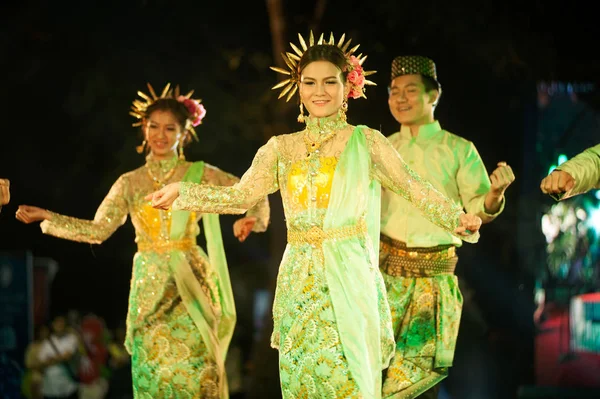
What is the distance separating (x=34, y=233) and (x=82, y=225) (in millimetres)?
2898

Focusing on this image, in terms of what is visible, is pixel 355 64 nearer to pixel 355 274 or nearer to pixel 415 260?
pixel 355 274

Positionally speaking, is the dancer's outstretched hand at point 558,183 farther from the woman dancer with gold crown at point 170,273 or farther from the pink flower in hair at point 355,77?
the woman dancer with gold crown at point 170,273

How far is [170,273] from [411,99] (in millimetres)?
1515

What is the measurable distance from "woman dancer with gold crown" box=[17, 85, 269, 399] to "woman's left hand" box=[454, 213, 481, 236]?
1387 mm

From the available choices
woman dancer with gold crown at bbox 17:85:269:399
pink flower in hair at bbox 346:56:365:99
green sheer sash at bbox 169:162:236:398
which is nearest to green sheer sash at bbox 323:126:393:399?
pink flower in hair at bbox 346:56:365:99

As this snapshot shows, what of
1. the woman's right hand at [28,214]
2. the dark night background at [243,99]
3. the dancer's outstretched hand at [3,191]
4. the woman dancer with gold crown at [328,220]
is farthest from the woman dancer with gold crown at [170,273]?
the dark night background at [243,99]

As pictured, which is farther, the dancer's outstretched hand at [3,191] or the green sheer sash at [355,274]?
the dancer's outstretched hand at [3,191]

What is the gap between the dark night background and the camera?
684cm

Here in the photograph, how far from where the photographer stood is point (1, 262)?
6.80 m

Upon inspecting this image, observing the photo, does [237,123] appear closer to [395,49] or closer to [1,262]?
[395,49]

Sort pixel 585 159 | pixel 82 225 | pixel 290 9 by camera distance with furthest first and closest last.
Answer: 1. pixel 290 9
2. pixel 82 225
3. pixel 585 159

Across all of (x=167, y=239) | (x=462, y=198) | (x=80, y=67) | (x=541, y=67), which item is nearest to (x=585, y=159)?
(x=462, y=198)

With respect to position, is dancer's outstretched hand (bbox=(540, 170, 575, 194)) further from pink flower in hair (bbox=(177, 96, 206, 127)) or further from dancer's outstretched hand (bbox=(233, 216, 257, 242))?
pink flower in hair (bbox=(177, 96, 206, 127))

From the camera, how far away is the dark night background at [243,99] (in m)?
6.84
